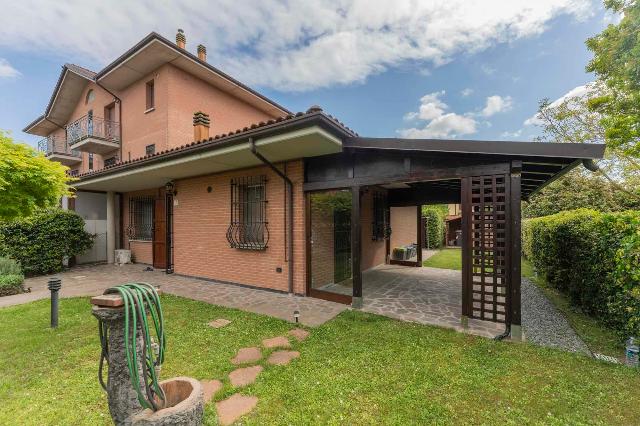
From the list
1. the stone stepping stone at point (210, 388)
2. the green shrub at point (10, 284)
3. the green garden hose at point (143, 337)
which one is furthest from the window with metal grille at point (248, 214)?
the green shrub at point (10, 284)

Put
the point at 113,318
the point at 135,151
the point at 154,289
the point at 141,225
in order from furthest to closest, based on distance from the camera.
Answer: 1. the point at 135,151
2. the point at 141,225
3. the point at 154,289
4. the point at 113,318

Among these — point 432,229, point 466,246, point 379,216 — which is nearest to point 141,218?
point 379,216

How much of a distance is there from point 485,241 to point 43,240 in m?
12.5

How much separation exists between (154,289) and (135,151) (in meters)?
12.6

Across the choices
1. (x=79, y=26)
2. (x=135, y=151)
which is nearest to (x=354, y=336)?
(x=79, y=26)

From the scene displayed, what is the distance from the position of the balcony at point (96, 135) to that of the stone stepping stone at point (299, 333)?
13219mm

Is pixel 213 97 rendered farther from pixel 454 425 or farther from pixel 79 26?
pixel 454 425

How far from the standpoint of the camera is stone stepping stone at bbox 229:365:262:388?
2832 mm

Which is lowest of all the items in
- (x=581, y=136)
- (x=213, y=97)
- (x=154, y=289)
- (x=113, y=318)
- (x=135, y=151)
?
(x=113, y=318)

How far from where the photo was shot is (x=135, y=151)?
1181cm

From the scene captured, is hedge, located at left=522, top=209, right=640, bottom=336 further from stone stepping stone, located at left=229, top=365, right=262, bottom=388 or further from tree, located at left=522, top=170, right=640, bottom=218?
tree, located at left=522, top=170, right=640, bottom=218

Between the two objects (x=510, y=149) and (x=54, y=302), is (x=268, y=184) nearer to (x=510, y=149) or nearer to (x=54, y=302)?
(x=54, y=302)

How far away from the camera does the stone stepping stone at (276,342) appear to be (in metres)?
3.68

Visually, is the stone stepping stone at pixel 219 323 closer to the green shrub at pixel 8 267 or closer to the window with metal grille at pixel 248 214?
the window with metal grille at pixel 248 214
